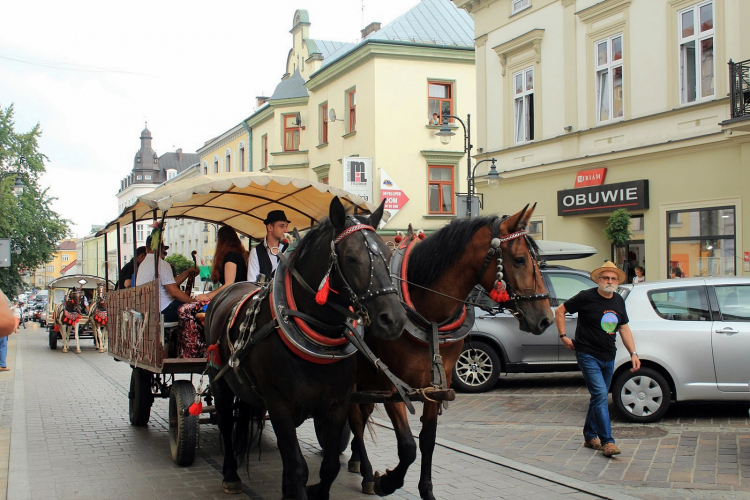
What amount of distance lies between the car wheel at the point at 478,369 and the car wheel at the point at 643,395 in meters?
2.86

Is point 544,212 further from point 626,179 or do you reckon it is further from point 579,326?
point 579,326

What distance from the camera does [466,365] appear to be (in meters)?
11.4

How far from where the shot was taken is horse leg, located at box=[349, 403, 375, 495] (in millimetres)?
5852

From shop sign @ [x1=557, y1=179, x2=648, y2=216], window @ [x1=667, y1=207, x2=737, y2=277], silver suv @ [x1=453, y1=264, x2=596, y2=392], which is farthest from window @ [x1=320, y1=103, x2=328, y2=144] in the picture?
silver suv @ [x1=453, y1=264, x2=596, y2=392]

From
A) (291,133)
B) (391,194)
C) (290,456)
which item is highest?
(291,133)

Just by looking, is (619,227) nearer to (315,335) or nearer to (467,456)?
(467,456)

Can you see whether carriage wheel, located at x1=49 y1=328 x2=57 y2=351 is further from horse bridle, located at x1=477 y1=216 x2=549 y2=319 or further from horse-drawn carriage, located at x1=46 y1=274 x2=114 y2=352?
horse bridle, located at x1=477 y1=216 x2=549 y2=319

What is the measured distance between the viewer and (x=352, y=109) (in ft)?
107

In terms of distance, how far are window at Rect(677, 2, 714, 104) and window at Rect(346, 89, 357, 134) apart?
17251mm

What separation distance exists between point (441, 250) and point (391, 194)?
20.0 meters

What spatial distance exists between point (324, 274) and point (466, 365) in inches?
286

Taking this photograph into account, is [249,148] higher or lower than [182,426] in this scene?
higher

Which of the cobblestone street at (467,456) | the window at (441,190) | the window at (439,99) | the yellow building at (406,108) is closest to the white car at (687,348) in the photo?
the cobblestone street at (467,456)

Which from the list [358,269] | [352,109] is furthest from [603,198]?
[352,109]
